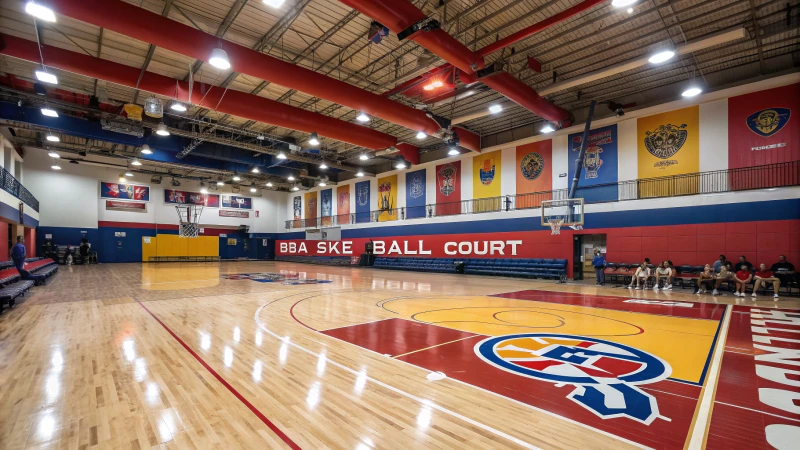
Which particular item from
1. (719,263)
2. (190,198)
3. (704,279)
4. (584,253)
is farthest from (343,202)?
(719,263)

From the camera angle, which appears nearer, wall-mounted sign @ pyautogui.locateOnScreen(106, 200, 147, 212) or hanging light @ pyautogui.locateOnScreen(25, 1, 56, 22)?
hanging light @ pyautogui.locateOnScreen(25, 1, 56, 22)

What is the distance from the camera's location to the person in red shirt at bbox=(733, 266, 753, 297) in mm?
9219

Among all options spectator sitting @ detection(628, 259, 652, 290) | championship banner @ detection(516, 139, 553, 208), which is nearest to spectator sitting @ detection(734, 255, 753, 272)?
spectator sitting @ detection(628, 259, 652, 290)

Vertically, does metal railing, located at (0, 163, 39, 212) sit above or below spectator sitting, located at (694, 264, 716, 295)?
above

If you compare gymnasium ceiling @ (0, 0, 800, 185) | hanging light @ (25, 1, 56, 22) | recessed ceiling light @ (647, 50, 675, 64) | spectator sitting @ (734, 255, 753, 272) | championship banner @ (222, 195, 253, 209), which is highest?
gymnasium ceiling @ (0, 0, 800, 185)

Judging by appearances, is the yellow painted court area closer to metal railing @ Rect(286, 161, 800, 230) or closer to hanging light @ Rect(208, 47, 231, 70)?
hanging light @ Rect(208, 47, 231, 70)

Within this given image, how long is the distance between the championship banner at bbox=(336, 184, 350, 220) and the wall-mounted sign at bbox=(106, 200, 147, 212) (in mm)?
13601

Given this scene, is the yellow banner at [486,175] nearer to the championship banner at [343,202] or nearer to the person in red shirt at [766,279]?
the person in red shirt at [766,279]

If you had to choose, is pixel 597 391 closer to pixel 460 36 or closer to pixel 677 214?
pixel 460 36

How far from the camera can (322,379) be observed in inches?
133

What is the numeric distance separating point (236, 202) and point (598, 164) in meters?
26.3

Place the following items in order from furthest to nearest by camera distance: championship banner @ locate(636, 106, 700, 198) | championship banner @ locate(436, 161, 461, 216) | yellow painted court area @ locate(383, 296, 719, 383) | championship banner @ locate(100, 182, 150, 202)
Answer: championship banner @ locate(100, 182, 150, 202) → championship banner @ locate(436, 161, 461, 216) → championship banner @ locate(636, 106, 700, 198) → yellow painted court area @ locate(383, 296, 719, 383)

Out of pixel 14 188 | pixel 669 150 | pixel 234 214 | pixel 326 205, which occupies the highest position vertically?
pixel 669 150

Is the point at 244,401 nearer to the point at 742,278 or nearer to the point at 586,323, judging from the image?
the point at 586,323
